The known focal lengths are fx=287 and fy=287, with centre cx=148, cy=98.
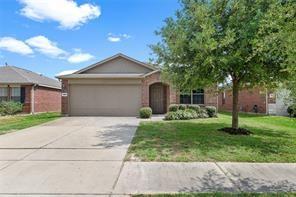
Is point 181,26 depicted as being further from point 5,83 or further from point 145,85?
point 5,83

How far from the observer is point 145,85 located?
22406 mm

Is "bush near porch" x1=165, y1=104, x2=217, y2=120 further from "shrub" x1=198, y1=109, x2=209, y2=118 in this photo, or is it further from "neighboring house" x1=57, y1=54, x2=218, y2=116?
"neighboring house" x1=57, y1=54, x2=218, y2=116

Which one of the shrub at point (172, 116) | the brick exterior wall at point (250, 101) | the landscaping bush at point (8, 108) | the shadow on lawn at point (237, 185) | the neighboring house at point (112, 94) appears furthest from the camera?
the landscaping bush at point (8, 108)

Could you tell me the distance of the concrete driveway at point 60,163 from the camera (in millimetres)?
5508

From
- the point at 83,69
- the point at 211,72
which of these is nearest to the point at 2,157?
the point at 211,72

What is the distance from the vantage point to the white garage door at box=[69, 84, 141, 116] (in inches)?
886

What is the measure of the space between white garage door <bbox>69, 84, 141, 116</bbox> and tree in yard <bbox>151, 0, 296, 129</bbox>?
9.85 meters

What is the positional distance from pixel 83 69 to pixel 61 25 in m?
5.52

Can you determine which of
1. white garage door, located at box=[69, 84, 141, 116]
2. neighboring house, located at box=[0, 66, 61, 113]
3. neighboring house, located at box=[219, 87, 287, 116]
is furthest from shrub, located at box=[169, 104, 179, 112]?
neighboring house, located at box=[0, 66, 61, 113]

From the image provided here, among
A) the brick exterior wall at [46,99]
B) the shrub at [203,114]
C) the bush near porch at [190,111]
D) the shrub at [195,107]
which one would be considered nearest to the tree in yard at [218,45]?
the bush near porch at [190,111]

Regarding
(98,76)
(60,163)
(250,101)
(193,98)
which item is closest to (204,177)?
(60,163)

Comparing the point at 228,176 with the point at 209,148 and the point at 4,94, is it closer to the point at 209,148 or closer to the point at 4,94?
the point at 209,148

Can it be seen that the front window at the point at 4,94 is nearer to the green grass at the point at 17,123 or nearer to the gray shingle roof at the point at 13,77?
the gray shingle roof at the point at 13,77

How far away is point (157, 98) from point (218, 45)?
13.4 metres
